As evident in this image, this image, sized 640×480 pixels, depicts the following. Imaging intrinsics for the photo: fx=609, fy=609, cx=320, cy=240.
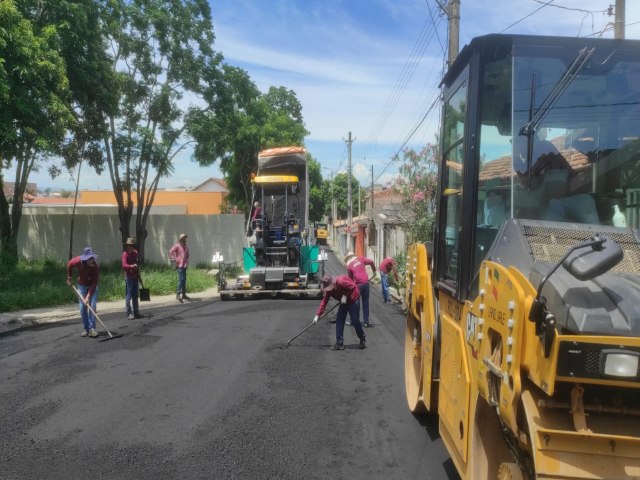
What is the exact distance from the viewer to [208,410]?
6148 mm

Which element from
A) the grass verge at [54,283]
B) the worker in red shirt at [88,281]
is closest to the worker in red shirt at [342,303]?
the worker in red shirt at [88,281]

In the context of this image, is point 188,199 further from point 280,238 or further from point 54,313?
point 54,313

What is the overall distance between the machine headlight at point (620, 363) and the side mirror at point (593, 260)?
11.6 inches

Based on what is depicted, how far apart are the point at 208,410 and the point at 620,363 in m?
4.66

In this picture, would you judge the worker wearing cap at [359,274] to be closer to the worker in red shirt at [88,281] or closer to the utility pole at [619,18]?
the worker in red shirt at [88,281]

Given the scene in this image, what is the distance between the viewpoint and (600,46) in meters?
3.52

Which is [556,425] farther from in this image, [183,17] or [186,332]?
[183,17]

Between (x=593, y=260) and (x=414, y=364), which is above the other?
(x=593, y=260)

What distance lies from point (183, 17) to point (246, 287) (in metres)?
9.85

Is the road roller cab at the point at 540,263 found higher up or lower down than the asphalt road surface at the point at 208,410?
higher up

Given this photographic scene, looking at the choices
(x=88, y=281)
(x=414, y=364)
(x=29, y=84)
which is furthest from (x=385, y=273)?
(x=414, y=364)

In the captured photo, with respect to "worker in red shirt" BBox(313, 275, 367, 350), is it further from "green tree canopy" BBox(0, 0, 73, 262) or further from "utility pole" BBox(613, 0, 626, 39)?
"utility pole" BBox(613, 0, 626, 39)

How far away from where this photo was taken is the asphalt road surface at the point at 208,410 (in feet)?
15.8

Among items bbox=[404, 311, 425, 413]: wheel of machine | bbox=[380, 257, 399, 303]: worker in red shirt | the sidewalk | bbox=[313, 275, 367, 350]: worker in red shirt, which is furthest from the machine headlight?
bbox=[380, 257, 399, 303]: worker in red shirt
